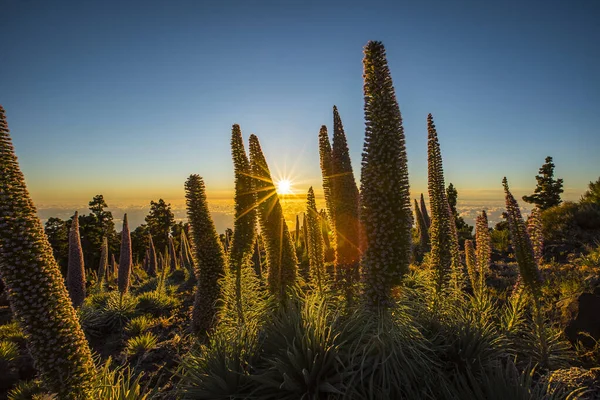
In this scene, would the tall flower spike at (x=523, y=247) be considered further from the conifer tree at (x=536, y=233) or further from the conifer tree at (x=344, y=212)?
the conifer tree at (x=344, y=212)

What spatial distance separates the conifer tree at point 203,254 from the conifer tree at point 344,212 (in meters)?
2.00

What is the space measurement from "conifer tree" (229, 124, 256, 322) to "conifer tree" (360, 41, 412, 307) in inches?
89.4

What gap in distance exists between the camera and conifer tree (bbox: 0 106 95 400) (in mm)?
2975

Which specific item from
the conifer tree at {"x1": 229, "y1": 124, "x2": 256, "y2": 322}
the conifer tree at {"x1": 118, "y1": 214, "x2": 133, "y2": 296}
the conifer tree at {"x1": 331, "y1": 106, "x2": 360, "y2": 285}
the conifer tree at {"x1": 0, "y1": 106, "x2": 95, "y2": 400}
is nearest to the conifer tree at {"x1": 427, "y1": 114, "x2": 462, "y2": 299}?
the conifer tree at {"x1": 331, "y1": 106, "x2": 360, "y2": 285}

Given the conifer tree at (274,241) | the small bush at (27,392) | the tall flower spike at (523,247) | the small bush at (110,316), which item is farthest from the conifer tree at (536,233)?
the small bush at (110,316)

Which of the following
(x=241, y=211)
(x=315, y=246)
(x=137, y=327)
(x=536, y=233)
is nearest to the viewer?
A: (x=241, y=211)

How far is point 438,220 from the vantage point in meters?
4.77

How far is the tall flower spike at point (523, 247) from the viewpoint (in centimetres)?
504

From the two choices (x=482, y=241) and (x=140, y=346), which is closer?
(x=482, y=241)

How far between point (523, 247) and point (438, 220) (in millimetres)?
1672

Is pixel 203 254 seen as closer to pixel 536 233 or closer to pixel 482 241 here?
pixel 482 241

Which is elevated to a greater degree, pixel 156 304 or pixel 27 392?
pixel 27 392

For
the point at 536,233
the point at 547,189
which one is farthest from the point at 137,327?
the point at 547,189

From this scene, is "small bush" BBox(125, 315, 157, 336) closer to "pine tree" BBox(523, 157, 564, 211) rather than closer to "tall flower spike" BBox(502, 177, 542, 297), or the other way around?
"tall flower spike" BBox(502, 177, 542, 297)
